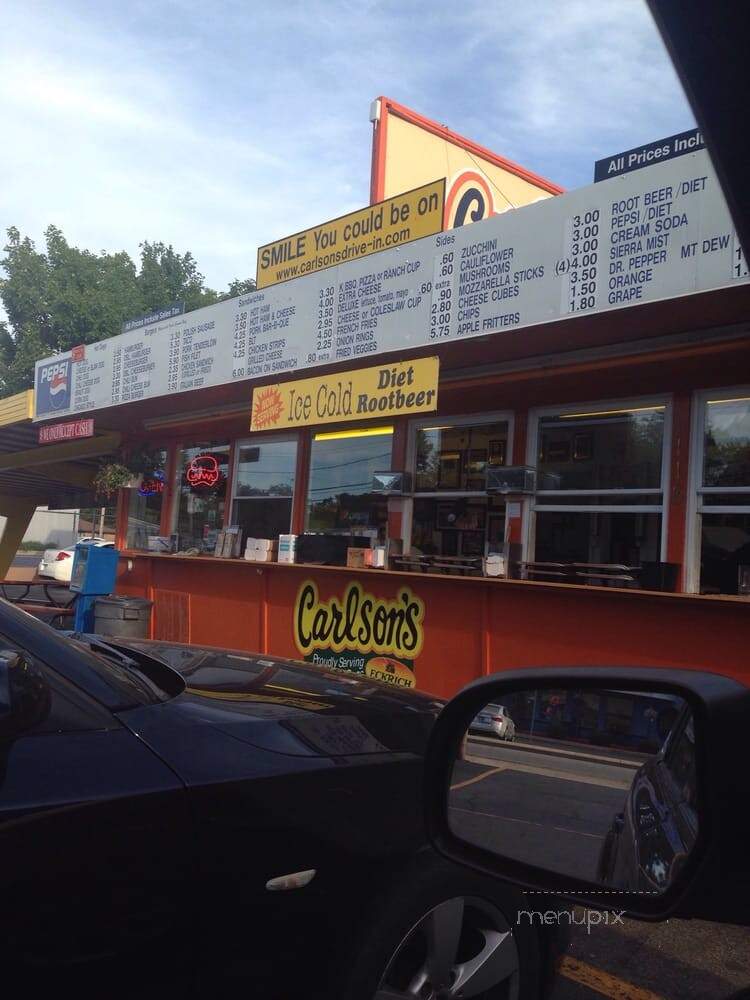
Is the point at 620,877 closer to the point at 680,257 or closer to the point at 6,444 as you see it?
the point at 680,257

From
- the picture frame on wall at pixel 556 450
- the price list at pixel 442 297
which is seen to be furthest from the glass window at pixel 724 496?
the price list at pixel 442 297

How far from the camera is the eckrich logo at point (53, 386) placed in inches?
476

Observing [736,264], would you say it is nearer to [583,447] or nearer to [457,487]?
[583,447]

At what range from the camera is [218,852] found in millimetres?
2096

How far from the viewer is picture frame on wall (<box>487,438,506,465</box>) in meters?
8.98

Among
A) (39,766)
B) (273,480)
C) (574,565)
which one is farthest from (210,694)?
(273,480)

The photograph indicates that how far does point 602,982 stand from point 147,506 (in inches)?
457

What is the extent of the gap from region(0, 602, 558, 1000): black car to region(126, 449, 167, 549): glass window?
10.9 meters

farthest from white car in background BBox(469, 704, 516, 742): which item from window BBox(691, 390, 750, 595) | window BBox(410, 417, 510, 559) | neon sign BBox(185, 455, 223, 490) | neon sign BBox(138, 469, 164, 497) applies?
neon sign BBox(138, 469, 164, 497)

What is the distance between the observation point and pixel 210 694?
2.69 meters

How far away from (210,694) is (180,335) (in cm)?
791

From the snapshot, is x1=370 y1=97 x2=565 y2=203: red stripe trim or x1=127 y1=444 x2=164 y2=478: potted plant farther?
x1=127 y1=444 x2=164 y2=478: potted plant

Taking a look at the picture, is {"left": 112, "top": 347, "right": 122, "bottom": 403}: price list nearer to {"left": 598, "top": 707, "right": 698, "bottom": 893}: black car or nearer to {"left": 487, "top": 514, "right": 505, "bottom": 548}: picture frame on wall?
{"left": 487, "top": 514, "right": 505, "bottom": 548}: picture frame on wall

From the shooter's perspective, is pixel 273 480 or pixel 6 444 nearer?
pixel 273 480
